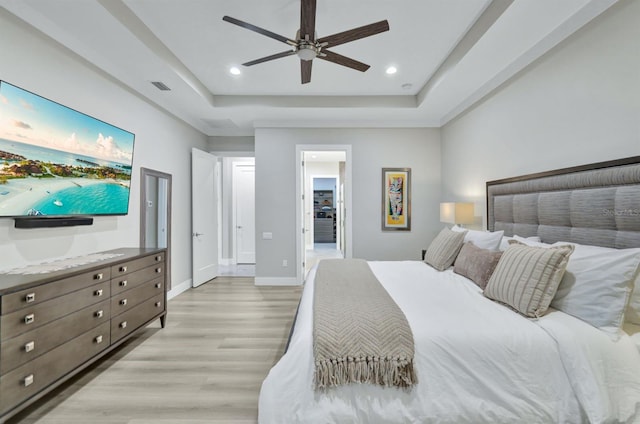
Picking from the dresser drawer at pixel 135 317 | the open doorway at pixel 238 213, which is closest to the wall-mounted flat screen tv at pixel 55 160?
the dresser drawer at pixel 135 317

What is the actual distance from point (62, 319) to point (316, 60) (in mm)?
3078

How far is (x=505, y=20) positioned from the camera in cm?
198

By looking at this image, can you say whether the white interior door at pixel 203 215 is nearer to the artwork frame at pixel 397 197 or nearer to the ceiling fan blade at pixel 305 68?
the ceiling fan blade at pixel 305 68

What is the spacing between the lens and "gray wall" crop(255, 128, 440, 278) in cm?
431

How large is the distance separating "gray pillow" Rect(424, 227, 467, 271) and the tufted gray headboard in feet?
1.62

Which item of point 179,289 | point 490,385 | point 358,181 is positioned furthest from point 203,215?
point 490,385

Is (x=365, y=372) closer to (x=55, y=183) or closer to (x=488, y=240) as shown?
(x=488, y=240)

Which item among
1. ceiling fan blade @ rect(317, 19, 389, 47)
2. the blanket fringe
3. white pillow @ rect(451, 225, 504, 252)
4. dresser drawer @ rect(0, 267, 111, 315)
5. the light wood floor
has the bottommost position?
the light wood floor

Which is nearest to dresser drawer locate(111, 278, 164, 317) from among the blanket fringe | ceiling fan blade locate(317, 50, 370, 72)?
the blanket fringe

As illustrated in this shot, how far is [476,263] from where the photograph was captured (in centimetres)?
220

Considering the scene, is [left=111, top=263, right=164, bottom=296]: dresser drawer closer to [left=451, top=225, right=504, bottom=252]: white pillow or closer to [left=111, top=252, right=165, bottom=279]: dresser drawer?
[left=111, top=252, right=165, bottom=279]: dresser drawer

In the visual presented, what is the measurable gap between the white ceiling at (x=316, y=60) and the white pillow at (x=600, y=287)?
5.61 ft

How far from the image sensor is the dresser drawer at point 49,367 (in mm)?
1443

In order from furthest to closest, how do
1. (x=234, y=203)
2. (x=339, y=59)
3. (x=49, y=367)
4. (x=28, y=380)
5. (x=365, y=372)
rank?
(x=234, y=203) → (x=339, y=59) → (x=49, y=367) → (x=28, y=380) → (x=365, y=372)
